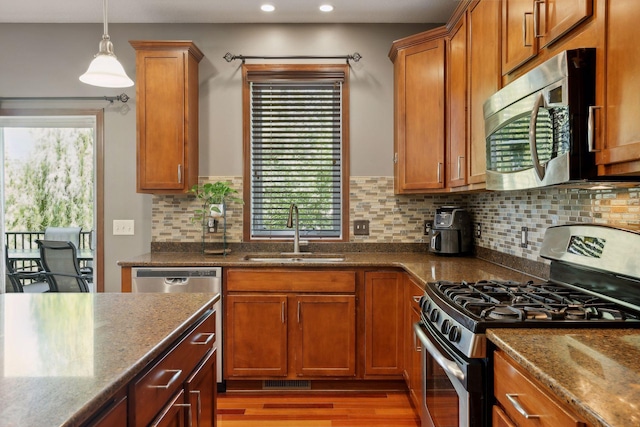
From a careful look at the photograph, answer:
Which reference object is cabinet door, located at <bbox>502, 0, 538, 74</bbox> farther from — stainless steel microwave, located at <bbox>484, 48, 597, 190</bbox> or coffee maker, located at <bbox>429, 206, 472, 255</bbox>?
coffee maker, located at <bbox>429, 206, 472, 255</bbox>

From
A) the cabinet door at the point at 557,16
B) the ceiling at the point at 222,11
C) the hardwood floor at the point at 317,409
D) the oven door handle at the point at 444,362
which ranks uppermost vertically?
the ceiling at the point at 222,11

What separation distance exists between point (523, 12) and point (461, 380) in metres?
1.48

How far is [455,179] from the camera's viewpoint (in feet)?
9.46

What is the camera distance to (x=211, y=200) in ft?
11.4

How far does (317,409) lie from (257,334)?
0.61m

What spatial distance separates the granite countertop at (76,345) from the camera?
840 millimetres

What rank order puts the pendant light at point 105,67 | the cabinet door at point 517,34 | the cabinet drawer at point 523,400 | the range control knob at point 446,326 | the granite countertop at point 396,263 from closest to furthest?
the cabinet drawer at point 523,400 → the range control knob at point 446,326 → the cabinet door at point 517,34 → the pendant light at point 105,67 → the granite countertop at point 396,263

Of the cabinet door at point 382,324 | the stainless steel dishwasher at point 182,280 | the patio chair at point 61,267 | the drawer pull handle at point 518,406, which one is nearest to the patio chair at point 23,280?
the patio chair at point 61,267

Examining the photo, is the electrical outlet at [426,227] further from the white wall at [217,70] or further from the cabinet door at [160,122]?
the cabinet door at [160,122]

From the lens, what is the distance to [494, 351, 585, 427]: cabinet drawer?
100 cm

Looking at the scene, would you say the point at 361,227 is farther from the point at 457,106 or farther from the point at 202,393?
the point at 202,393

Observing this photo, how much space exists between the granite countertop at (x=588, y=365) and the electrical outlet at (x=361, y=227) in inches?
87.9

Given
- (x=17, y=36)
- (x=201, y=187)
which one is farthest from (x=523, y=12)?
(x=17, y=36)

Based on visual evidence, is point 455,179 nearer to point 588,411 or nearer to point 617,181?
point 617,181
